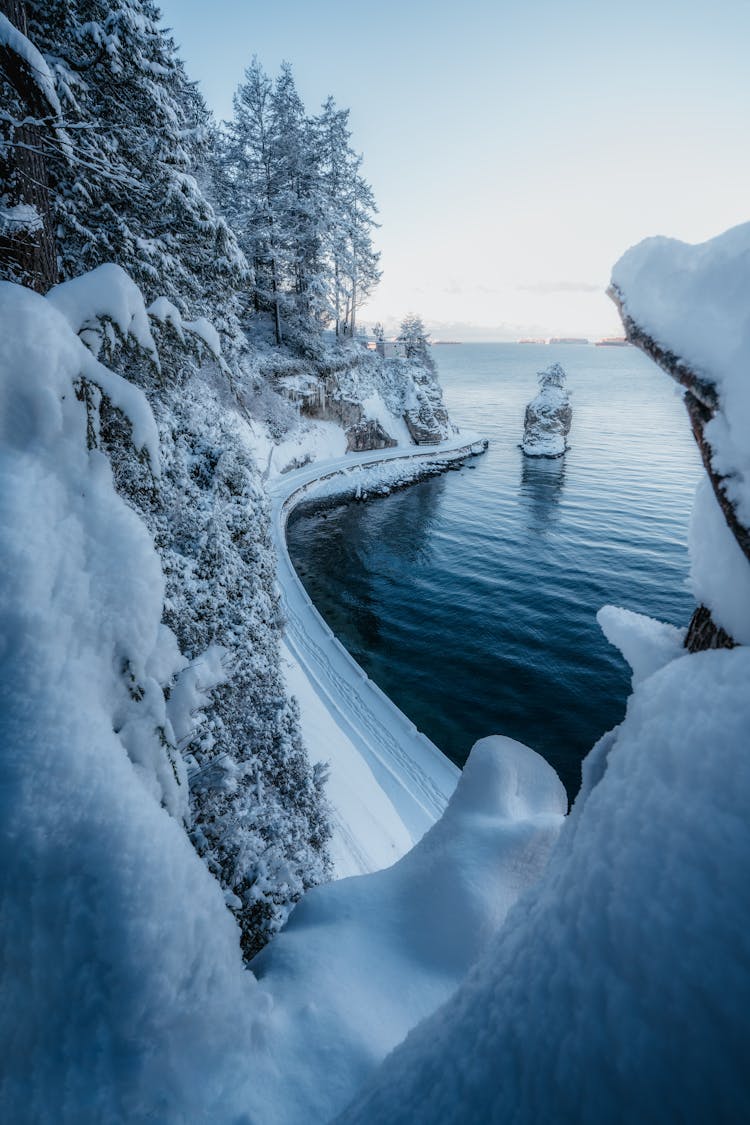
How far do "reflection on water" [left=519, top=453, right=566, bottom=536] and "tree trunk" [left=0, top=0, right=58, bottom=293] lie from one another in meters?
30.3

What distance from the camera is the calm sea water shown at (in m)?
16.3

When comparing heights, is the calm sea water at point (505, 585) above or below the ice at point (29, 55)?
below

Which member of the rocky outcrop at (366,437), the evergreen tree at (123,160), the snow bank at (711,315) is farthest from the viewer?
the rocky outcrop at (366,437)

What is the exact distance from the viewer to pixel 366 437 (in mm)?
42875

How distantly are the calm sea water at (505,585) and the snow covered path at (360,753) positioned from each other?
6.07 ft

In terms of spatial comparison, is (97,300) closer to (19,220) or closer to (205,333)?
(19,220)

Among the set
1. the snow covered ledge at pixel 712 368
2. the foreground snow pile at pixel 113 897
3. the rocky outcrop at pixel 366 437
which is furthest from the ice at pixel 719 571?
the rocky outcrop at pixel 366 437

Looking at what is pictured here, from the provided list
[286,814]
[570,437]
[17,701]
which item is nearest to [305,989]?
[17,701]

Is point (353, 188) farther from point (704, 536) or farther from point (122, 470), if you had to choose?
point (704, 536)

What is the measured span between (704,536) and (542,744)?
14949 mm

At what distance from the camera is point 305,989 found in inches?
119

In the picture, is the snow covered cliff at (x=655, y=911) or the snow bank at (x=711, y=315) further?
the snow bank at (x=711, y=315)

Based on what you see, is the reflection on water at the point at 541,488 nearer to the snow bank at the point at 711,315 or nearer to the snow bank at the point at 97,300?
the snow bank at the point at 97,300

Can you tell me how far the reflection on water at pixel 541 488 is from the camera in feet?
111
